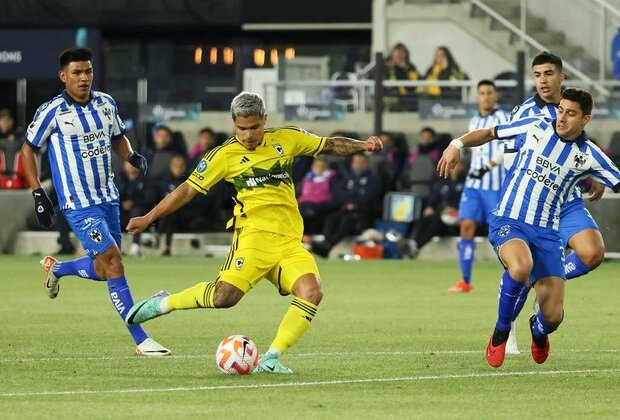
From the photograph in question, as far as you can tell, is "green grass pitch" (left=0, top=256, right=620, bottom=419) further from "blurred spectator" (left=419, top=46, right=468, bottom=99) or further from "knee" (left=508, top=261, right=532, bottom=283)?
"blurred spectator" (left=419, top=46, right=468, bottom=99)

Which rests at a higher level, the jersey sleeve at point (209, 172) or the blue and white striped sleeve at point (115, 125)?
the blue and white striped sleeve at point (115, 125)

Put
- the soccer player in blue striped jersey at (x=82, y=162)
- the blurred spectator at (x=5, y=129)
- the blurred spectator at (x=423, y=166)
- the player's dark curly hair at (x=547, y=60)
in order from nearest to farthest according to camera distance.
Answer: the player's dark curly hair at (x=547, y=60) < the soccer player in blue striped jersey at (x=82, y=162) < the blurred spectator at (x=423, y=166) < the blurred spectator at (x=5, y=129)

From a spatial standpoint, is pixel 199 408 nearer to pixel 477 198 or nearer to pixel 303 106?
pixel 477 198

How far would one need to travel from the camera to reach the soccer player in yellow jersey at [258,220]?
34.3 feet

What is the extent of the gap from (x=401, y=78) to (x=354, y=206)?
3242 mm

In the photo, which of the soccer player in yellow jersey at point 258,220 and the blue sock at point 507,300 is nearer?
the soccer player in yellow jersey at point 258,220

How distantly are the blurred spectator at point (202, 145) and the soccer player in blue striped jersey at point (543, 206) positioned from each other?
45.0 ft

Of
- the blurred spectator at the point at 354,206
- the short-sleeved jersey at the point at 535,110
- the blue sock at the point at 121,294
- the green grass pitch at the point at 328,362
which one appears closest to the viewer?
the green grass pitch at the point at 328,362

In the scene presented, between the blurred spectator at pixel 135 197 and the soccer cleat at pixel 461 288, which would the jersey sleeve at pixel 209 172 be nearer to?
the soccer cleat at pixel 461 288

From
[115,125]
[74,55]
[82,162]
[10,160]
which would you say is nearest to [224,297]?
[82,162]

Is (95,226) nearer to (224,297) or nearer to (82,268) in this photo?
(82,268)

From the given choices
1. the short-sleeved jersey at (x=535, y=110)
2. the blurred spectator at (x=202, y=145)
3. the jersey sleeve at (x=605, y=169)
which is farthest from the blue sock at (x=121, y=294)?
the blurred spectator at (x=202, y=145)

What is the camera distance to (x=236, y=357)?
1031 centimetres

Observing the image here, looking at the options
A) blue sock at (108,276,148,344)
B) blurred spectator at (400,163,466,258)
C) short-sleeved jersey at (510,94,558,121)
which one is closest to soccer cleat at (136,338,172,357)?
blue sock at (108,276,148,344)
